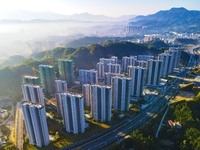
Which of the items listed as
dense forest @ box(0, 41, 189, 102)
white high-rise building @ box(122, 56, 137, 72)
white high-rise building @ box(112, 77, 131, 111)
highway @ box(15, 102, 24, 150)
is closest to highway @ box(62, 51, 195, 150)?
white high-rise building @ box(112, 77, 131, 111)

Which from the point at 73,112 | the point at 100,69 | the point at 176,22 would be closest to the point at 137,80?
the point at 100,69

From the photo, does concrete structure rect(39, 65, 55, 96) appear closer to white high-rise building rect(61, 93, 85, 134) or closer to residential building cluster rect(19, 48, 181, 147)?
residential building cluster rect(19, 48, 181, 147)

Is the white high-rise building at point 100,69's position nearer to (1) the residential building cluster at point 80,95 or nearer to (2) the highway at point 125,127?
(1) the residential building cluster at point 80,95

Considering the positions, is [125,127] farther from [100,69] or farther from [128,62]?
[128,62]

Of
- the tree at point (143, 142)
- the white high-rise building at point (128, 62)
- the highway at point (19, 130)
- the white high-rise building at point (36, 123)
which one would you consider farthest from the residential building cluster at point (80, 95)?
the tree at point (143, 142)

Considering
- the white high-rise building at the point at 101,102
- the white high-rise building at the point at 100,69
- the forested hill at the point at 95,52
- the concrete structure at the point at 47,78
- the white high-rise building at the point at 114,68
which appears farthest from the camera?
the forested hill at the point at 95,52

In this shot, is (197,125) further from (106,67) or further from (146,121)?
(106,67)
